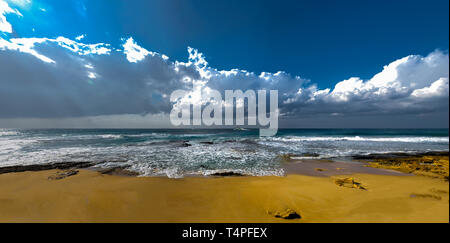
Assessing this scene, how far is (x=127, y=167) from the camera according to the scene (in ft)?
25.6

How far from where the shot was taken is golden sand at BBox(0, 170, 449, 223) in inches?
131

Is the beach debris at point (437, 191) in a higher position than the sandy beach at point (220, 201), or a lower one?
higher

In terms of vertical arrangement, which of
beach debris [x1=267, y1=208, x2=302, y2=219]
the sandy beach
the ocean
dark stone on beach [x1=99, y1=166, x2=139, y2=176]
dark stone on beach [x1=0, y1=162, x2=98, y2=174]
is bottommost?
the ocean

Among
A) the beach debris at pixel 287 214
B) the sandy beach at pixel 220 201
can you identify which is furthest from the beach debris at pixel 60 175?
the beach debris at pixel 287 214

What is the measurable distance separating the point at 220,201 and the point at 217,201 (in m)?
0.09

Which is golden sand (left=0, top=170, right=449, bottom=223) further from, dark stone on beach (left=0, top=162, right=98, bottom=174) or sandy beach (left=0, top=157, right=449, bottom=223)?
dark stone on beach (left=0, top=162, right=98, bottom=174)

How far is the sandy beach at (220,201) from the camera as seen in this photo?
3320mm

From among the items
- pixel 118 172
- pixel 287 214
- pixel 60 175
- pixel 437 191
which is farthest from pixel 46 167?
pixel 437 191

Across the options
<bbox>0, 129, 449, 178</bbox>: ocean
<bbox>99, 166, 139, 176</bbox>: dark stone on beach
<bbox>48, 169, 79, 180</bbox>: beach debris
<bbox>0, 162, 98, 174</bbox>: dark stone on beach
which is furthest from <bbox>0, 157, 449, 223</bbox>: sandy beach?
<bbox>0, 162, 98, 174</bbox>: dark stone on beach

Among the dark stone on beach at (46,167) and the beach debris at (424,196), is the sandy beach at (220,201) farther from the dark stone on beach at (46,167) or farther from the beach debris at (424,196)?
the dark stone on beach at (46,167)
